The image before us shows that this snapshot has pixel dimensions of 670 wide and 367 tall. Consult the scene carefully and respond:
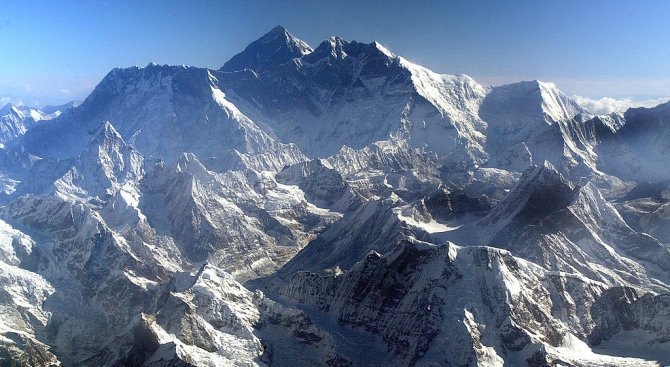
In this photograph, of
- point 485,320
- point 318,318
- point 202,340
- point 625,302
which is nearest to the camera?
point 202,340

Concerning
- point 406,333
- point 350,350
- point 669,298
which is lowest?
point 350,350

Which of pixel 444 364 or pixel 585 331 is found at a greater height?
pixel 585 331

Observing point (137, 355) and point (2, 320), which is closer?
point (137, 355)

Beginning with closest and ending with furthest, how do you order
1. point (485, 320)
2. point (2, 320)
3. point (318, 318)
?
point (485, 320), point (318, 318), point (2, 320)

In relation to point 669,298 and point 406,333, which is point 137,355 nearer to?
point 406,333

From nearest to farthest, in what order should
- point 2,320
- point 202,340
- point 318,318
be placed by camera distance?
1. point 202,340
2. point 318,318
3. point 2,320

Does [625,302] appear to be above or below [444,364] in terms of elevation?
above

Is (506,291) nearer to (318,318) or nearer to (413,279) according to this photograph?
(413,279)

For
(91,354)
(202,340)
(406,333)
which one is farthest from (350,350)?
(91,354)

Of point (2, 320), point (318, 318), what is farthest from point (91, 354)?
point (318, 318)
